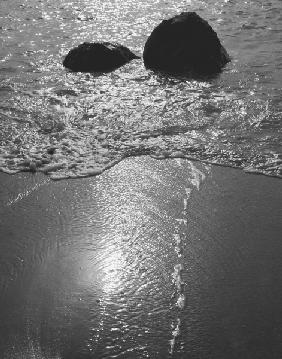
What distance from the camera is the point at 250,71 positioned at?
26.2ft

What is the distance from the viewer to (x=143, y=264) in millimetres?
3842

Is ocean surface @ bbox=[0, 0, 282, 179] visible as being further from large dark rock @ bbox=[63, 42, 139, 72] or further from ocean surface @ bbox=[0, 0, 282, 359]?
large dark rock @ bbox=[63, 42, 139, 72]

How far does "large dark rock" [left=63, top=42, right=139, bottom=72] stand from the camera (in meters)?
8.33

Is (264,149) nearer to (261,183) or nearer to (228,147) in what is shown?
(228,147)

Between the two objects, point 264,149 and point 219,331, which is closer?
point 219,331

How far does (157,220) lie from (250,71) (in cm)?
441

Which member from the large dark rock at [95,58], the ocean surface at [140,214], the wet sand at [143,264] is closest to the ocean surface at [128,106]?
the ocean surface at [140,214]

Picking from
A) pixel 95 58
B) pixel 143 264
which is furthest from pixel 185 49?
pixel 143 264

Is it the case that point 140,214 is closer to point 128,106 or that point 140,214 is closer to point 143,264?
point 143,264

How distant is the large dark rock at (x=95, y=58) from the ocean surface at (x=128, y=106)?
8.1 inches

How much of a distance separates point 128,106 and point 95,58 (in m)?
2.03

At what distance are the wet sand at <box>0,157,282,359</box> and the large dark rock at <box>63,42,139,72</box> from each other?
354 centimetres

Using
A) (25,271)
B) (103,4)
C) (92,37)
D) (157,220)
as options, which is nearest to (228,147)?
(157,220)

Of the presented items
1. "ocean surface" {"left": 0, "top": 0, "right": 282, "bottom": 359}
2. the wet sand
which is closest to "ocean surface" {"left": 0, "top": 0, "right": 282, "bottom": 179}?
"ocean surface" {"left": 0, "top": 0, "right": 282, "bottom": 359}
